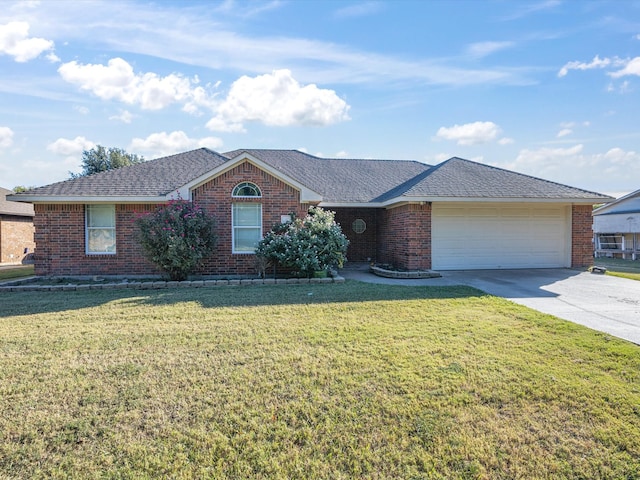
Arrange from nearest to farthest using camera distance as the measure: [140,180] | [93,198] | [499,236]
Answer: [93,198] < [140,180] < [499,236]

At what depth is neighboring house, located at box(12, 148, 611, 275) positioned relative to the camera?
12258 millimetres

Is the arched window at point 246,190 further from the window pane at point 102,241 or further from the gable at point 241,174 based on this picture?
the window pane at point 102,241

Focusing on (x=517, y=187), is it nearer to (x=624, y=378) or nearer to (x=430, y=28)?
(x=430, y=28)

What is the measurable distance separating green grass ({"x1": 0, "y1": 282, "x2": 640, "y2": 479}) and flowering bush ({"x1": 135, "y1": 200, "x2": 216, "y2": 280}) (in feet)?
13.1

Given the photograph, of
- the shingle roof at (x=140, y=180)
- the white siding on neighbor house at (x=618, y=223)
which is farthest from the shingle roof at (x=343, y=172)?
the white siding on neighbor house at (x=618, y=223)

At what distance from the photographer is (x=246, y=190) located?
12.5 m

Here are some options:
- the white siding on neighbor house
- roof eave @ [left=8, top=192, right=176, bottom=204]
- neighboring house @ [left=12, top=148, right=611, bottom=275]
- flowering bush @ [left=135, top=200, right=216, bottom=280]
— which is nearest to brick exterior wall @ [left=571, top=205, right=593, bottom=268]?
neighboring house @ [left=12, top=148, right=611, bottom=275]

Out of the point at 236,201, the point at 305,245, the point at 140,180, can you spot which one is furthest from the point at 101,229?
the point at 305,245

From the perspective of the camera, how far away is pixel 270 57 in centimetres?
1202

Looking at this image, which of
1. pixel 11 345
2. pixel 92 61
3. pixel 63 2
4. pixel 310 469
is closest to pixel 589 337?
pixel 310 469

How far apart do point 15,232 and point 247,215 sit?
1671 centimetres

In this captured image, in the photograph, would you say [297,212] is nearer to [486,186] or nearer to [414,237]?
[414,237]

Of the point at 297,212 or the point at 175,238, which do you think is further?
the point at 297,212

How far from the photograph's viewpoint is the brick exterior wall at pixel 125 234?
1225 cm
